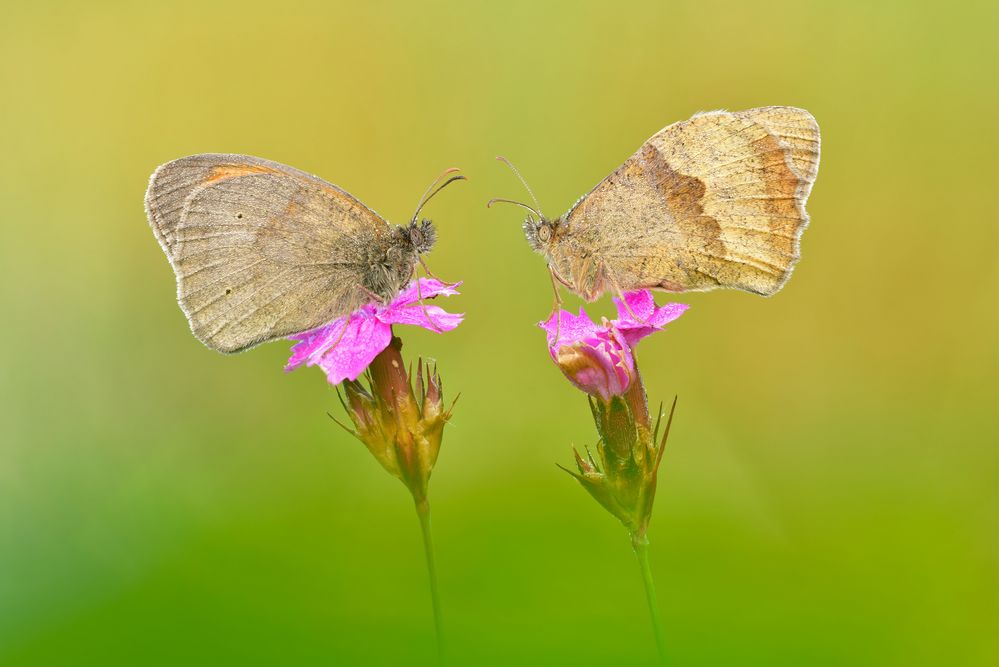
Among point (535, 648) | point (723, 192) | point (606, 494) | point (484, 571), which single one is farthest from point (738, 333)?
point (535, 648)

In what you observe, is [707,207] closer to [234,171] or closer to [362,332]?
[362,332]

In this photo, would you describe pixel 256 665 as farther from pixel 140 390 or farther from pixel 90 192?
pixel 90 192

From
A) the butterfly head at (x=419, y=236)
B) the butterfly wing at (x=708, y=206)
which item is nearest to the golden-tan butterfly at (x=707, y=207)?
the butterfly wing at (x=708, y=206)

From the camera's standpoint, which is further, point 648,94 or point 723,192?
point 648,94

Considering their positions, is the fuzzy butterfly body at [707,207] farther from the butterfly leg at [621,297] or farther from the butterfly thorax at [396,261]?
the butterfly thorax at [396,261]

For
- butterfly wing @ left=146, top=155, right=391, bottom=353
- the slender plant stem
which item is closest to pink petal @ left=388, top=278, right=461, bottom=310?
butterfly wing @ left=146, top=155, right=391, bottom=353

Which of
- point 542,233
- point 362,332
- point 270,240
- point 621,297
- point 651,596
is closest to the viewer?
point 651,596

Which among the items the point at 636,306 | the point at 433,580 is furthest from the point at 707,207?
the point at 433,580
